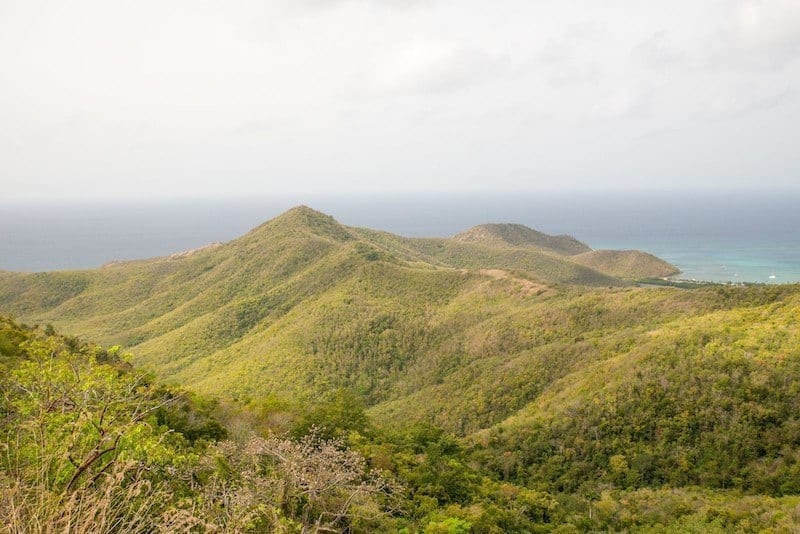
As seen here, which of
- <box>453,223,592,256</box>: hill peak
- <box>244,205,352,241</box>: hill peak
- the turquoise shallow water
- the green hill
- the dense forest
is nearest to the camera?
the dense forest

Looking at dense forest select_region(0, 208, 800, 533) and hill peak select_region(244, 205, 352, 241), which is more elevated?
hill peak select_region(244, 205, 352, 241)

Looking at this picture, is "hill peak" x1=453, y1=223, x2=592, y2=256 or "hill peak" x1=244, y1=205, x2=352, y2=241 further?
"hill peak" x1=453, y1=223, x2=592, y2=256

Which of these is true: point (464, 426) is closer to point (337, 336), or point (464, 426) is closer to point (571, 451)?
point (571, 451)

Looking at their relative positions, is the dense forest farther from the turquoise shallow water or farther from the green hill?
the turquoise shallow water

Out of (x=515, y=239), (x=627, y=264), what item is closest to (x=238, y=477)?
(x=627, y=264)

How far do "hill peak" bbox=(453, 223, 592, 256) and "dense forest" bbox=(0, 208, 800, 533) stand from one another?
91097mm

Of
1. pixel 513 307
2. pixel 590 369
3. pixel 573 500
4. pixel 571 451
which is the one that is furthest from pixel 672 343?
pixel 513 307

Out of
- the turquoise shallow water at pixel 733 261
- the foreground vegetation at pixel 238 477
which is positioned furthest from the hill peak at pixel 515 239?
the foreground vegetation at pixel 238 477

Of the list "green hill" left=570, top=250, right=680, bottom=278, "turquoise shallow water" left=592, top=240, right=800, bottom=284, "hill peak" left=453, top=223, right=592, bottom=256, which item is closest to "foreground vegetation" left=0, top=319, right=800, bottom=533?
"green hill" left=570, top=250, right=680, bottom=278

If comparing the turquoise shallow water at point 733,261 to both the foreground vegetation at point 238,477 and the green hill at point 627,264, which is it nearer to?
the green hill at point 627,264

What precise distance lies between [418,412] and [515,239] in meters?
129

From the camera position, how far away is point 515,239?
157875mm

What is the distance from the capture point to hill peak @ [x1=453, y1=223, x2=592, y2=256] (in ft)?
505

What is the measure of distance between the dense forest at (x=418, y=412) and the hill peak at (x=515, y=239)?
3587 inches
